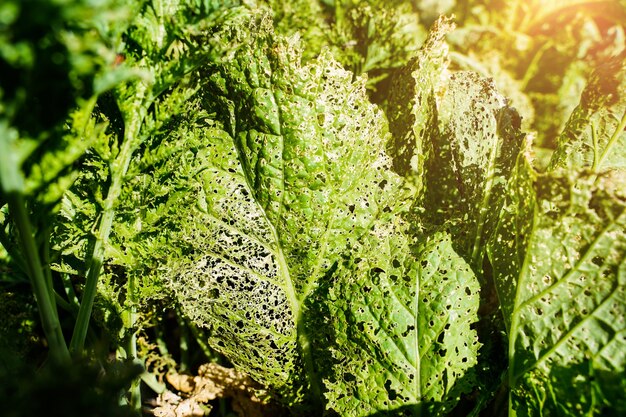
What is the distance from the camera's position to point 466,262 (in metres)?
1.36

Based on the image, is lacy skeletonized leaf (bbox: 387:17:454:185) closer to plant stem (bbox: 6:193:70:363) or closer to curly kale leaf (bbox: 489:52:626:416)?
curly kale leaf (bbox: 489:52:626:416)

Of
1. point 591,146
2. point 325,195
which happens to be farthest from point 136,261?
point 591,146

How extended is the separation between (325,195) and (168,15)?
62 cm

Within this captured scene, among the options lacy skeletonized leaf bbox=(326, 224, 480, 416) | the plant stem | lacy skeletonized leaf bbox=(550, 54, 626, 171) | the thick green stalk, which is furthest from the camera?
lacy skeletonized leaf bbox=(550, 54, 626, 171)

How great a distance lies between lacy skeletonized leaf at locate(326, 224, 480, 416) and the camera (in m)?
1.23

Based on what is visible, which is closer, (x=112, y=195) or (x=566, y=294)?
(x=112, y=195)

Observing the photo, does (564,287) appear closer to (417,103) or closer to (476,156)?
(476,156)

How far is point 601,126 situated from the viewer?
1439 mm

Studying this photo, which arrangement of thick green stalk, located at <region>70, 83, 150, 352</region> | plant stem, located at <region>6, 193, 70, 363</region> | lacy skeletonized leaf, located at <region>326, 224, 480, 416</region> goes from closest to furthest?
plant stem, located at <region>6, 193, 70, 363</region> < thick green stalk, located at <region>70, 83, 150, 352</region> < lacy skeletonized leaf, located at <region>326, 224, 480, 416</region>

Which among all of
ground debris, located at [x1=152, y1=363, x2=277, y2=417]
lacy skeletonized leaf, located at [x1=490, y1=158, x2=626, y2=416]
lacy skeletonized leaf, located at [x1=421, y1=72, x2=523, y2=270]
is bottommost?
ground debris, located at [x1=152, y1=363, x2=277, y2=417]

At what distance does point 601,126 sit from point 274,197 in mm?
985

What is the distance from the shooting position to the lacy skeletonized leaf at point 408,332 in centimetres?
123

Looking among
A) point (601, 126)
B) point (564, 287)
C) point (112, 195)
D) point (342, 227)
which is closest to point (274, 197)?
point (342, 227)

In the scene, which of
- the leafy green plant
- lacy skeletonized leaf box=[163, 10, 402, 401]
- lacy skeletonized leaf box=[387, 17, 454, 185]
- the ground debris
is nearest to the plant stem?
the leafy green plant
